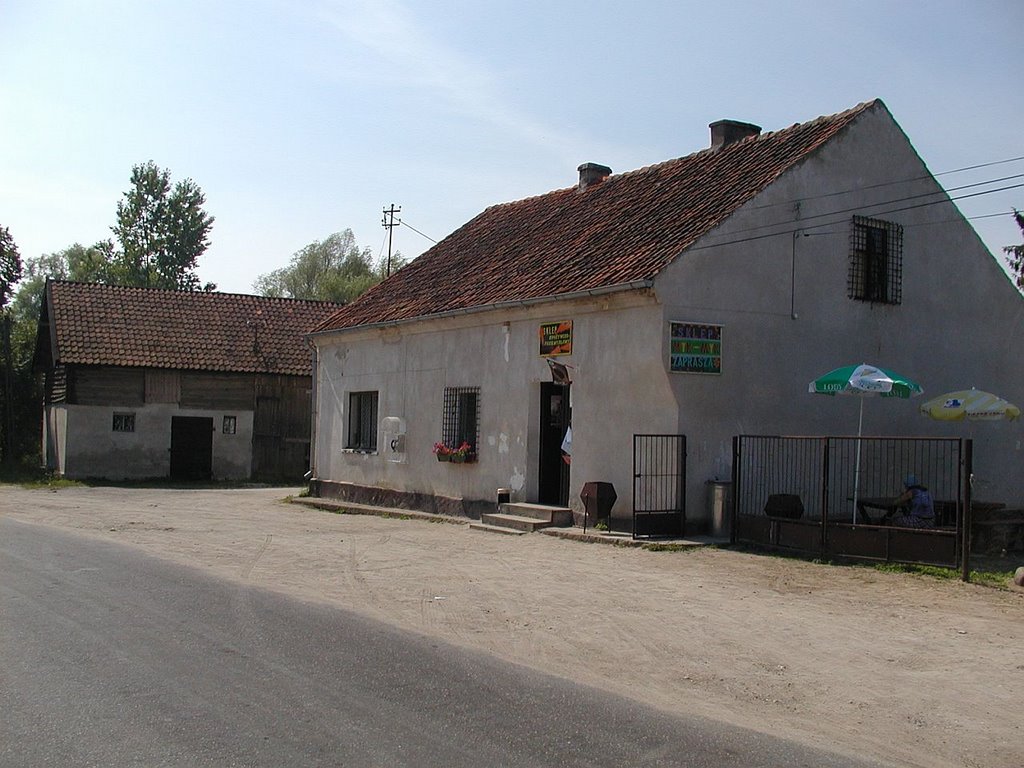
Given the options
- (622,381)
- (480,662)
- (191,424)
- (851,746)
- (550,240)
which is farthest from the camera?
(191,424)

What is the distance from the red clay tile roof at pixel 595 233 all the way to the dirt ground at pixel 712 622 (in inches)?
180

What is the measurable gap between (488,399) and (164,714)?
43.0 ft

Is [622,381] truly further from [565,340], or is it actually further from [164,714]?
[164,714]

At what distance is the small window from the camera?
31.0 meters

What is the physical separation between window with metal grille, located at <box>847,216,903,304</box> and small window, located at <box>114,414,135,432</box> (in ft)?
73.3

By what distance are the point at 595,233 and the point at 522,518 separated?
5.47m

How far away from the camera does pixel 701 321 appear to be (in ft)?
50.6

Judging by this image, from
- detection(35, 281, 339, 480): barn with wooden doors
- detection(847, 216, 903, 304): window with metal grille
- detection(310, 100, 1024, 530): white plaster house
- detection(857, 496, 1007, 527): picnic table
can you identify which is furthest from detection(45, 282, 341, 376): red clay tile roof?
detection(857, 496, 1007, 527): picnic table

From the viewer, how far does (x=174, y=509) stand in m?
21.5

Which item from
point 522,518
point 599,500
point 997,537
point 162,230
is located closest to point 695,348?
point 599,500

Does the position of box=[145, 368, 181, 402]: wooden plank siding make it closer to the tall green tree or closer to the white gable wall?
the tall green tree

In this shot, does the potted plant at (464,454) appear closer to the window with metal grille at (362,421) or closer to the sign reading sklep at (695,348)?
the window with metal grille at (362,421)

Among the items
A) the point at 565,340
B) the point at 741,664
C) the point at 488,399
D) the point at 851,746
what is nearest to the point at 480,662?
the point at 741,664

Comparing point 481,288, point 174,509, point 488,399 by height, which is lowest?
point 174,509
